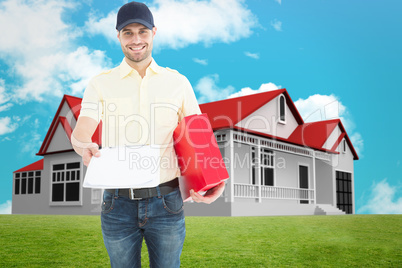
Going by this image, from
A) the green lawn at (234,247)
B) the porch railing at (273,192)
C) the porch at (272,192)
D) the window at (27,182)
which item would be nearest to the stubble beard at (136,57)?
the green lawn at (234,247)

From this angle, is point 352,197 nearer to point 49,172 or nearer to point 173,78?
point 49,172

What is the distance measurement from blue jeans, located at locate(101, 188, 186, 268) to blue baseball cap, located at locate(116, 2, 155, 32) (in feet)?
2.91

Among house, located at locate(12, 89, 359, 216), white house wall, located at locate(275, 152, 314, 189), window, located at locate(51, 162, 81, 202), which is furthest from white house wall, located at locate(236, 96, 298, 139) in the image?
window, located at locate(51, 162, 81, 202)

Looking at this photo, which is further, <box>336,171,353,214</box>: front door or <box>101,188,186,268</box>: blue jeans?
<box>336,171,353,214</box>: front door

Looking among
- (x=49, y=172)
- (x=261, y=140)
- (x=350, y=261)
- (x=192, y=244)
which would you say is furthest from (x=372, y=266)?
(x=49, y=172)

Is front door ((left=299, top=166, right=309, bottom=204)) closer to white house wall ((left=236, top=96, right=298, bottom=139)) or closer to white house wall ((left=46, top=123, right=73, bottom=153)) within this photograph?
white house wall ((left=236, top=96, right=298, bottom=139))

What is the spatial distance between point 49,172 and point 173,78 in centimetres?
1929

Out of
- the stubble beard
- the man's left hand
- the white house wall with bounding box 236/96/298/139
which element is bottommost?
the man's left hand

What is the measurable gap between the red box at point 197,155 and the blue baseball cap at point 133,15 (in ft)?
1.86

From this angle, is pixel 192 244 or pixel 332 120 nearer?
pixel 192 244

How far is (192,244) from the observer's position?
6527mm

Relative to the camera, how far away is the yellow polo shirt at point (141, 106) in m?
2.08

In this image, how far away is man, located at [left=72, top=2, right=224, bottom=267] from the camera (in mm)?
2014

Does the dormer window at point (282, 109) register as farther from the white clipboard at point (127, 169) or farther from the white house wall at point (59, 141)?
the white clipboard at point (127, 169)
